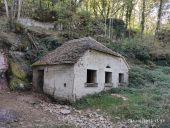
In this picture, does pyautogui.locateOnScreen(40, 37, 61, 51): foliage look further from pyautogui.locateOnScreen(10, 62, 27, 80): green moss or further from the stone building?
pyautogui.locateOnScreen(10, 62, 27, 80): green moss

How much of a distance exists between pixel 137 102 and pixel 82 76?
3.77 meters

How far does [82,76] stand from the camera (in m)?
19.1

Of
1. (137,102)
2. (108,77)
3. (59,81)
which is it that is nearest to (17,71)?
(59,81)

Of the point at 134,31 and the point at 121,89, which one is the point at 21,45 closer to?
the point at 121,89

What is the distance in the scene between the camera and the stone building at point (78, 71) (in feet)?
61.7

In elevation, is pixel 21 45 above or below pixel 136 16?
below

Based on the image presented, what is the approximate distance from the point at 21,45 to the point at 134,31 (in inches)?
781

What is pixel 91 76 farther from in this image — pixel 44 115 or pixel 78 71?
pixel 44 115

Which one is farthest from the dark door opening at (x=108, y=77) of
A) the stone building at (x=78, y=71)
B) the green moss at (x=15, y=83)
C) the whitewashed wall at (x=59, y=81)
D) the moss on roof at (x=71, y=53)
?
the green moss at (x=15, y=83)

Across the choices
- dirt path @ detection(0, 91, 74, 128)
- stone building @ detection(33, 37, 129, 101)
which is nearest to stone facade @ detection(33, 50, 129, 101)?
stone building @ detection(33, 37, 129, 101)

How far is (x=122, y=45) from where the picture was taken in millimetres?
30906

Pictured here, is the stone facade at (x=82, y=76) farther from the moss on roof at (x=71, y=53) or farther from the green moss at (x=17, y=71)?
the green moss at (x=17, y=71)

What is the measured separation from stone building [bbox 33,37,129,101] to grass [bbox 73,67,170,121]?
0.82 metres

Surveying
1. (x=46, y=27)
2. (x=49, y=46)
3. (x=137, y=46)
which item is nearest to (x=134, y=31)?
(x=137, y=46)
